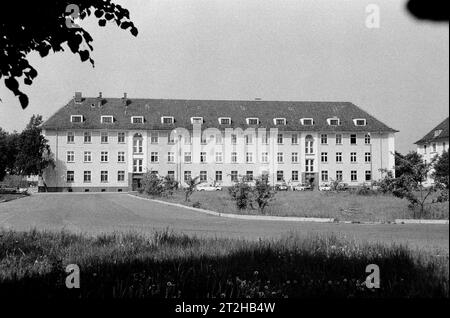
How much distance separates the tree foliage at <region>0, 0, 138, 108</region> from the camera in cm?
389

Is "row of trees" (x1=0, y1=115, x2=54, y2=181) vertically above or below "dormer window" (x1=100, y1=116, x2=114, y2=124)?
below

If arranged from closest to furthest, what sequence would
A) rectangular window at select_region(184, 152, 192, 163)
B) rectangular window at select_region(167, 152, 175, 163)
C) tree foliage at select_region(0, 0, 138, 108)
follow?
1. tree foliage at select_region(0, 0, 138, 108)
2. rectangular window at select_region(184, 152, 192, 163)
3. rectangular window at select_region(167, 152, 175, 163)

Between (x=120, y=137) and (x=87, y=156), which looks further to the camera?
(x=120, y=137)

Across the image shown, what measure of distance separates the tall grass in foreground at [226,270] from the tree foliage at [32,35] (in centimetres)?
190

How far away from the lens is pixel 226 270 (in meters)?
4.98

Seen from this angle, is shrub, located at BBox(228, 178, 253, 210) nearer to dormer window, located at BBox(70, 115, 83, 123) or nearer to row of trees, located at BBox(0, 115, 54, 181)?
row of trees, located at BBox(0, 115, 54, 181)

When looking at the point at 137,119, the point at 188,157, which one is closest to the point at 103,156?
the point at 137,119

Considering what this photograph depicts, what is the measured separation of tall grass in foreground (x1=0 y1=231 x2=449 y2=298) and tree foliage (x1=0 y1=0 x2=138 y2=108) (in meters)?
1.90

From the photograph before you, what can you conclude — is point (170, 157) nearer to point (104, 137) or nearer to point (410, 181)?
point (104, 137)

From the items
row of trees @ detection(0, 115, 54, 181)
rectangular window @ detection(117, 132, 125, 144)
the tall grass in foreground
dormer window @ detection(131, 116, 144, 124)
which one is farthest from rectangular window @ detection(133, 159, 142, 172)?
the tall grass in foreground

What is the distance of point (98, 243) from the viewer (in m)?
7.34

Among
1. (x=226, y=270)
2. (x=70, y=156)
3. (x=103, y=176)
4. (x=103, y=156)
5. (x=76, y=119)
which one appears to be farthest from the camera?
(x=76, y=119)

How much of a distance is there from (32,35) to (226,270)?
3.06 m
